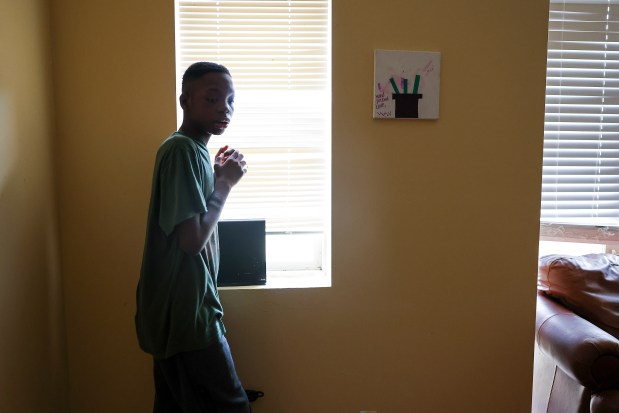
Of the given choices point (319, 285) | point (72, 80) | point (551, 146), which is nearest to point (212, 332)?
point (319, 285)

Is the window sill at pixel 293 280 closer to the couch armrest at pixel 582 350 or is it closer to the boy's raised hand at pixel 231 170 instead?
the boy's raised hand at pixel 231 170

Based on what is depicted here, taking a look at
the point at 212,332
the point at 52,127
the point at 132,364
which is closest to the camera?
Answer: the point at 212,332

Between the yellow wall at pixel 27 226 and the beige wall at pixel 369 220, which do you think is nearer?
the yellow wall at pixel 27 226

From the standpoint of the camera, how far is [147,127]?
1.63 meters

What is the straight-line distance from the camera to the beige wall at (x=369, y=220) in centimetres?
162

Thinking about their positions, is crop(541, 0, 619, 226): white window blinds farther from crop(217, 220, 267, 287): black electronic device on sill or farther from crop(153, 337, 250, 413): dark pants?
crop(153, 337, 250, 413): dark pants

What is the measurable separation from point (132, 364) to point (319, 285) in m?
0.81

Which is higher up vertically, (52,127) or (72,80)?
(72,80)

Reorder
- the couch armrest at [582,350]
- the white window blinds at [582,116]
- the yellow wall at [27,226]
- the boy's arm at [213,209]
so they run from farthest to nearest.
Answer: the white window blinds at [582,116] → the couch armrest at [582,350] → the yellow wall at [27,226] → the boy's arm at [213,209]

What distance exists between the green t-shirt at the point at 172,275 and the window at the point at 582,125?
1.74 meters

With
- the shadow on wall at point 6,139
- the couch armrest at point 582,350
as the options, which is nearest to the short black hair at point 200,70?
the shadow on wall at point 6,139

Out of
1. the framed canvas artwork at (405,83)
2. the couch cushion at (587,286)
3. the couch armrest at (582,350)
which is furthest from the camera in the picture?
the couch cushion at (587,286)

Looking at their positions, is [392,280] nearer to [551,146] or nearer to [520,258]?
[520,258]

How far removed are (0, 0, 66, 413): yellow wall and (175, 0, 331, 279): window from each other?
1.61 ft
